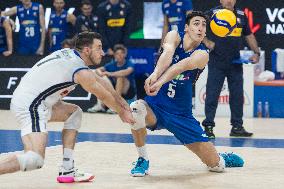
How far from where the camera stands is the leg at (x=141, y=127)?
7.69 meters

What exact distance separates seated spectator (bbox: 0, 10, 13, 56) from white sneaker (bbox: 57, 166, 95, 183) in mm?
9070

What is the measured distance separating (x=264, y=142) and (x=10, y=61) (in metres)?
6.94

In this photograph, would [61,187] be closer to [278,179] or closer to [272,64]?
[278,179]

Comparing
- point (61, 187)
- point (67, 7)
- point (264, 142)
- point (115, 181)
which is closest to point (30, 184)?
point (61, 187)

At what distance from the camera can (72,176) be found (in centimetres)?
732

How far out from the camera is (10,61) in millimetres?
16109

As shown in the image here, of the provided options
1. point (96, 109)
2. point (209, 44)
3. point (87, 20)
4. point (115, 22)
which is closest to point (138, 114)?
point (209, 44)

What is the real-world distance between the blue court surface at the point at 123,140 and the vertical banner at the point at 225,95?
3.33 meters

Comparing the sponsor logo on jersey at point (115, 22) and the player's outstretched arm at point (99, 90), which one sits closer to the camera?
the player's outstretched arm at point (99, 90)

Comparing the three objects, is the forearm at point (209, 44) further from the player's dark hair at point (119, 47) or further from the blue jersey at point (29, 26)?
the blue jersey at point (29, 26)

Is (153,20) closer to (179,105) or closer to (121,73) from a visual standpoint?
(121,73)

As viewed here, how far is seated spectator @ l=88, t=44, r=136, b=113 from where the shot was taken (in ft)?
49.5

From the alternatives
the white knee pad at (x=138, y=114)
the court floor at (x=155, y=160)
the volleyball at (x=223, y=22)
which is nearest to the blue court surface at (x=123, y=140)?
the court floor at (x=155, y=160)

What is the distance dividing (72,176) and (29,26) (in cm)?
974
